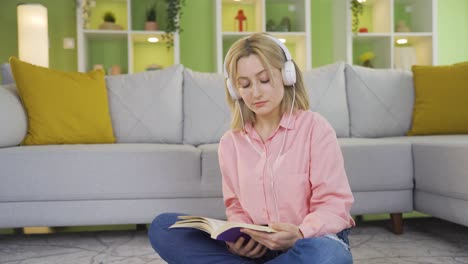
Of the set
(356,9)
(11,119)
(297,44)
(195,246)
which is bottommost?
(195,246)

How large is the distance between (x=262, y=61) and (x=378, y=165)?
1161mm

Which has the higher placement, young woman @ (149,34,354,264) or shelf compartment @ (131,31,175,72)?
shelf compartment @ (131,31,175,72)

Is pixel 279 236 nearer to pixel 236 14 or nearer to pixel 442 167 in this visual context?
pixel 442 167

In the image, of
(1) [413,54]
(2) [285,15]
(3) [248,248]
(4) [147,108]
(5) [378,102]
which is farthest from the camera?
(2) [285,15]

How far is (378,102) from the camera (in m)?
2.82

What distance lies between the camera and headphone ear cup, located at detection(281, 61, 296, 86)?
1.22 metres

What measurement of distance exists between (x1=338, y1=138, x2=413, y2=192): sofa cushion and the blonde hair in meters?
0.92

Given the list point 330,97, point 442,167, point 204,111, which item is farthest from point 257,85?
point 330,97

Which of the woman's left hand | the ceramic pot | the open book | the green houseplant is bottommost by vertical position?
the woman's left hand

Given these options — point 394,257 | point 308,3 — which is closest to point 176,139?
point 394,257

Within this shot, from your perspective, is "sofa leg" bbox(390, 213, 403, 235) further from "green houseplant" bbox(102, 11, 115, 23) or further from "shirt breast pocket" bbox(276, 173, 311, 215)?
"green houseplant" bbox(102, 11, 115, 23)

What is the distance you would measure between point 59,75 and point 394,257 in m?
1.86

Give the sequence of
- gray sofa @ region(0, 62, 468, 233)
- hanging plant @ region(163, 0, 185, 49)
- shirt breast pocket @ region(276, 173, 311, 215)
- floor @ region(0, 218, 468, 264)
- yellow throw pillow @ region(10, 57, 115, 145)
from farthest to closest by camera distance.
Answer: hanging plant @ region(163, 0, 185, 49)
yellow throw pillow @ region(10, 57, 115, 145)
gray sofa @ region(0, 62, 468, 233)
floor @ region(0, 218, 468, 264)
shirt breast pocket @ region(276, 173, 311, 215)

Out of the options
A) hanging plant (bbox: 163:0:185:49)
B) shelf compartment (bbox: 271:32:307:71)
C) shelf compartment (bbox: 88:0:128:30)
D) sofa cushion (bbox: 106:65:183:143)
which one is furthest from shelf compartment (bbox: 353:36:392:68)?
sofa cushion (bbox: 106:65:183:143)
